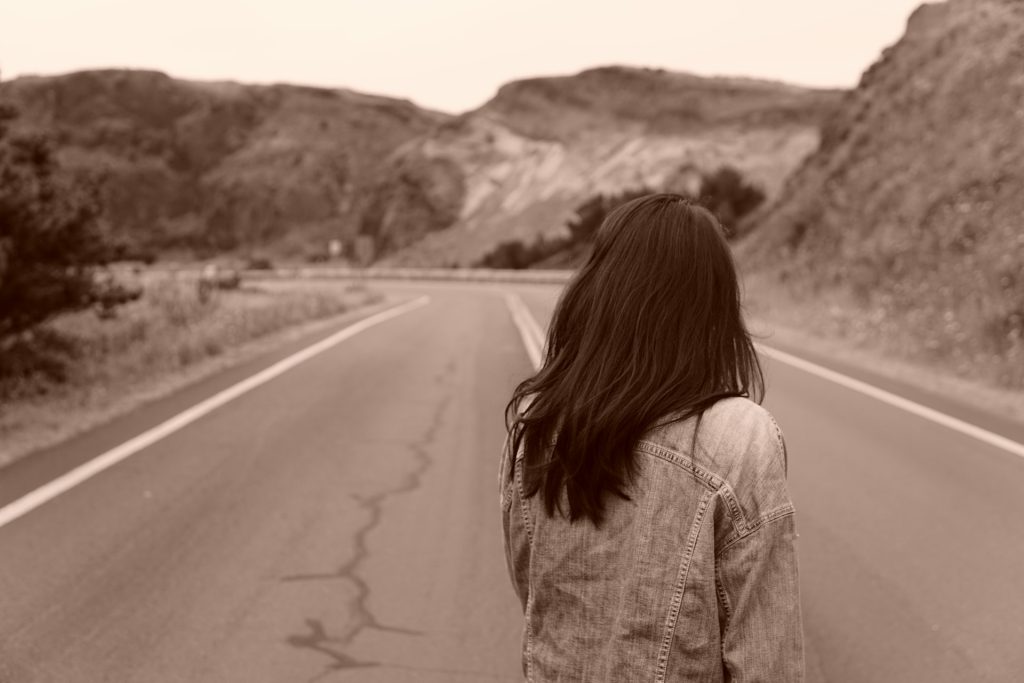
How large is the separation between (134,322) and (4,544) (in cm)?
1460

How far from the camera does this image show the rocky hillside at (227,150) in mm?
121188

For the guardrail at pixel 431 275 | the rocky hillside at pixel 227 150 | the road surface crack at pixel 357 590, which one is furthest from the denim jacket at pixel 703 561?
the rocky hillside at pixel 227 150

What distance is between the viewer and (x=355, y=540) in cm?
730

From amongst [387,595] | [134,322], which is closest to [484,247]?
[134,322]

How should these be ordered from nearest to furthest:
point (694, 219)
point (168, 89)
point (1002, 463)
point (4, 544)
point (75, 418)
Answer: point (694, 219), point (4, 544), point (1002, 463), point (75, 418), point (168, 89)

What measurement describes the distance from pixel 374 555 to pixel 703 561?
201 inches

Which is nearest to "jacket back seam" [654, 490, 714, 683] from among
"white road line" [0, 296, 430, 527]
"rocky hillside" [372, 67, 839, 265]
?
"white road line" [0, 296, 430, 527]

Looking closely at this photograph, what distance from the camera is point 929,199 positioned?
94.6 feet

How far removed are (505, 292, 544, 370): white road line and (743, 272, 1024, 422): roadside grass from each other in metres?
2.98

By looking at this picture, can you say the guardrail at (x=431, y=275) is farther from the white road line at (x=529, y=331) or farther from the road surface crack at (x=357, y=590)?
the road surface crack at (x=357, y=590)

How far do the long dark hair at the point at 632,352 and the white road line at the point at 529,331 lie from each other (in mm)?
10179

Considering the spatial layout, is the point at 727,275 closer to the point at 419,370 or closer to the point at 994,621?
the point at 994,621

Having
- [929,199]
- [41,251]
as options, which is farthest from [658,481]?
[929,199]

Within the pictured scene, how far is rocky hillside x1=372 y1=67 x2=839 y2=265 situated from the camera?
79.2 meters
